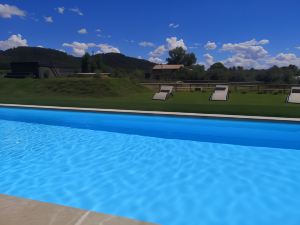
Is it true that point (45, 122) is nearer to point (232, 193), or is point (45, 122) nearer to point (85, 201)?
point (85, 201)

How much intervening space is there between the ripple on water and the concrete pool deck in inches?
45.2

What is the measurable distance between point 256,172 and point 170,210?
7.77 ft

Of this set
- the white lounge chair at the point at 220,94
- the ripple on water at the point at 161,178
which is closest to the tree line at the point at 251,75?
the white lounge chair at the point at 220,94

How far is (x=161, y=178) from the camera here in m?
5.77

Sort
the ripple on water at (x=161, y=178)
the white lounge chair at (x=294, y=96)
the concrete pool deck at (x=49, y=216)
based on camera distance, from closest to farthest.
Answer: the concrete pool deck at (x=49, y=216), the ripple on water at (x=161, y=178), the white lounge chair at (x=294, y=96)

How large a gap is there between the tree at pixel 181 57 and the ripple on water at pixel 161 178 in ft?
280

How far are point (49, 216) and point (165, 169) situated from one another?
133 inches

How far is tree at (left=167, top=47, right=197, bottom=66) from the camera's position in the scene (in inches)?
3644

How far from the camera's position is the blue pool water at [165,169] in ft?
14.8

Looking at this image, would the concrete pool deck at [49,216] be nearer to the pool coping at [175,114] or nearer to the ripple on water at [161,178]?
the ripple on water at [161,178]

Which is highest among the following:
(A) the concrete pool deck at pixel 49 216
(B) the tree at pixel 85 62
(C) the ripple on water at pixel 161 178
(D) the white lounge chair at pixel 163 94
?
(B) the tree at pixel 85 62

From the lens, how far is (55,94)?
21.8m

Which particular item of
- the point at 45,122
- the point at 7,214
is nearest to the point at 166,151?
the point at 7,214

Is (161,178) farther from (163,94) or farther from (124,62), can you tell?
(124,62)
